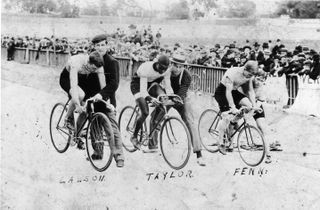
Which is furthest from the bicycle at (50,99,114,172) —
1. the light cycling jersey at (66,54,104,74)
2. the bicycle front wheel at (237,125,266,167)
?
the bicycle front wheel at (237,125,266,167)

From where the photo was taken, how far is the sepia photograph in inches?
332

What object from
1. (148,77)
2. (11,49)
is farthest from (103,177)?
(11,49)

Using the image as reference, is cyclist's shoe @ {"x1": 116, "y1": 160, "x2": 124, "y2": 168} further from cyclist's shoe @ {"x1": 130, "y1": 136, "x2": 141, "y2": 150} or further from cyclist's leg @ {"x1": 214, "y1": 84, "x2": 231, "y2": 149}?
cyclist's leg @ {"x1": 214, "y1": 84, "x2": 231, "y2": 149}

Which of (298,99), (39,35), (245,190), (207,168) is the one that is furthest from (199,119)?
(39,35)

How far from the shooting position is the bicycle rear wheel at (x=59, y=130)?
8.51 metres

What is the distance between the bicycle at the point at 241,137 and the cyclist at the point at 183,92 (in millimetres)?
396

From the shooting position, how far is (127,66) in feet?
28.3

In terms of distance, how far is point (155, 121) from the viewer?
8453mm

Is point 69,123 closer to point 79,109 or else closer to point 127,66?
point 79,109

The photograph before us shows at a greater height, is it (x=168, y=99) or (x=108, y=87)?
(x=108, y=87)

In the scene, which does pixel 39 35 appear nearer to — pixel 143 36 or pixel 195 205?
pixel 143 36

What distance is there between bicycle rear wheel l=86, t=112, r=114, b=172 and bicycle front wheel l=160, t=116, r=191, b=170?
0.80 metres

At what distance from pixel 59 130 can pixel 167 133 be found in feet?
5.26

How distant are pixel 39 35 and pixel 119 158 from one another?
2332 millimetres
